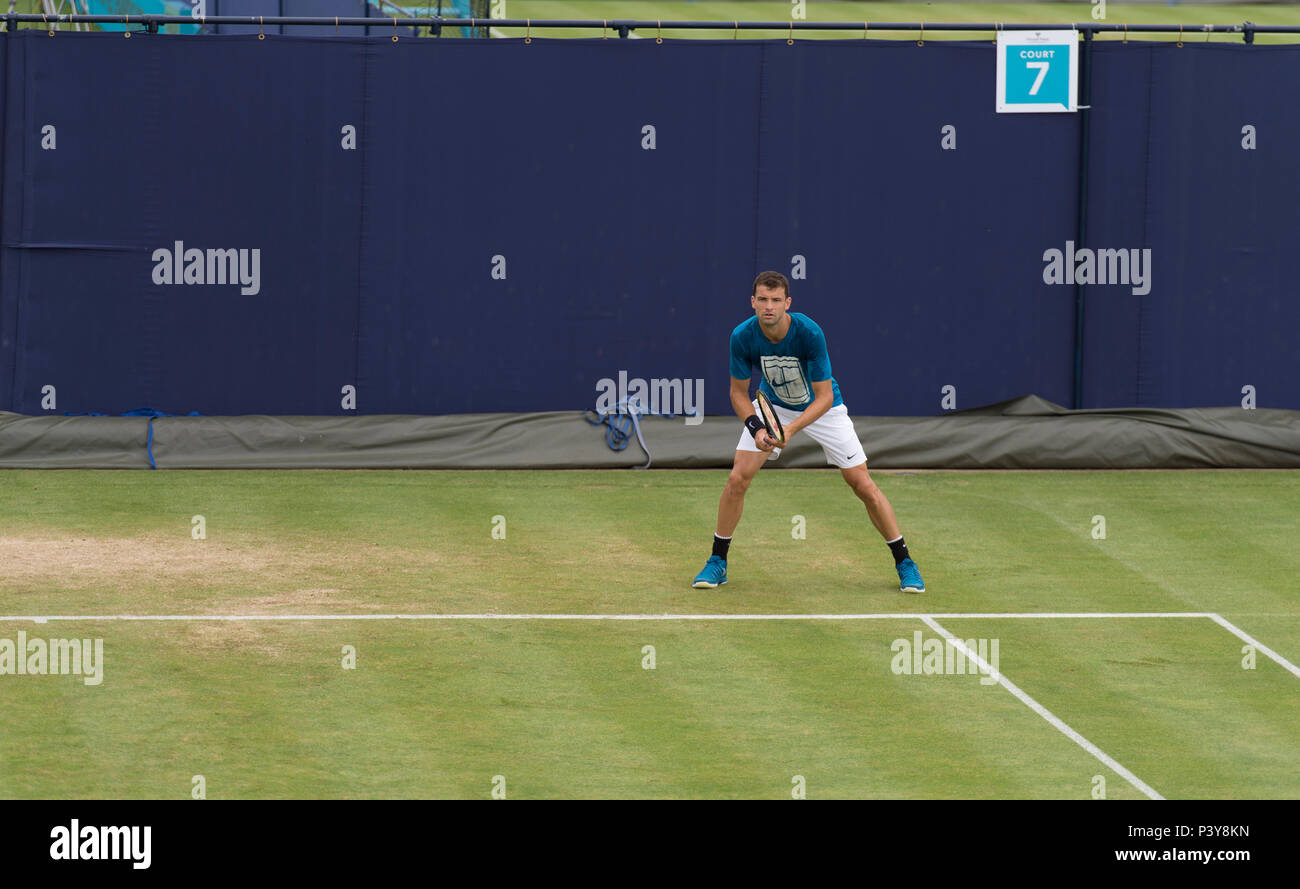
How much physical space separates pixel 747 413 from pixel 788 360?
0.47 metres

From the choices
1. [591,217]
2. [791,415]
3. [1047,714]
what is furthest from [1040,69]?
[1047,714]

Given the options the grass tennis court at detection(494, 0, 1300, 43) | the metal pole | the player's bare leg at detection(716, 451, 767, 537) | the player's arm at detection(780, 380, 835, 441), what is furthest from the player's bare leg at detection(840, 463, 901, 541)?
the grass tennis court at detection(494, 0, 1300, 43)

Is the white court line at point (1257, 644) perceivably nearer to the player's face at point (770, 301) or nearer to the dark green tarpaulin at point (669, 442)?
the player's face at point (770, 301)

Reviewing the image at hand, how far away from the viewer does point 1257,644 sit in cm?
1116

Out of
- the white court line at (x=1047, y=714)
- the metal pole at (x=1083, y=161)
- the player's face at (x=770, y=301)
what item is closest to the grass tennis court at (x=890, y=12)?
the metal pole at (x=1083, y=161)

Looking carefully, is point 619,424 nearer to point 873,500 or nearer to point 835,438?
point 835,438

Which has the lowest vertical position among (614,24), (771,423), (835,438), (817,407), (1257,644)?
(1257,644)

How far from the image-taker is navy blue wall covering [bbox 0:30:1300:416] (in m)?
18.5

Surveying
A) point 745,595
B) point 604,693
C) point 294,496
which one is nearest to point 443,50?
point 294,496

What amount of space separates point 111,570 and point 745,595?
458 centimetres

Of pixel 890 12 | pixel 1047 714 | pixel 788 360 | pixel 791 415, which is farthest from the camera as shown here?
pixel 890 12

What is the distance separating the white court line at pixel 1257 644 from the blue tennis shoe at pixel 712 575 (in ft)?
10.8

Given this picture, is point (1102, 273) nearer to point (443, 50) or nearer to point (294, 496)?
point (443, 50)

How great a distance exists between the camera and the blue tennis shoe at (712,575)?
12.7 metres
